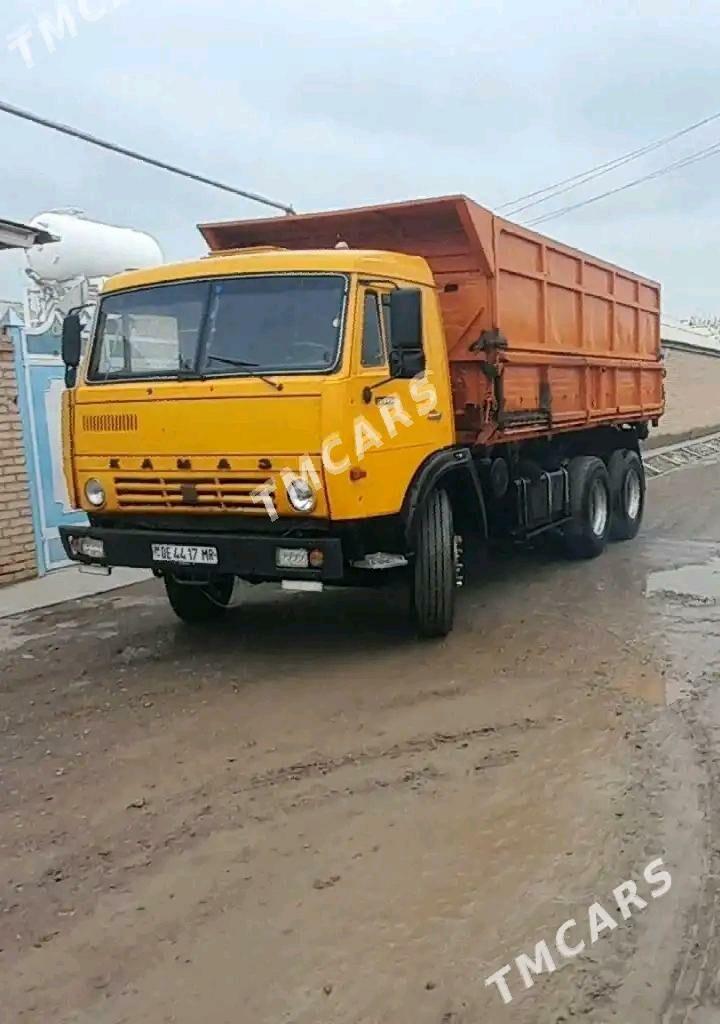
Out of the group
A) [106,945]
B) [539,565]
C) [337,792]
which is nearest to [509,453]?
[539,565]

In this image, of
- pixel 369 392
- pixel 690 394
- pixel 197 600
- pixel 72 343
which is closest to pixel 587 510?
pixel 197 600

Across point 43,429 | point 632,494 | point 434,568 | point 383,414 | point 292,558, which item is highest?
point 383,414

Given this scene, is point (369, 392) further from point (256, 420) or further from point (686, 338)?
point (686, 338)

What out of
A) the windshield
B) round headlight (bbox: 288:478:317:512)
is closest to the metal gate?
the windshield

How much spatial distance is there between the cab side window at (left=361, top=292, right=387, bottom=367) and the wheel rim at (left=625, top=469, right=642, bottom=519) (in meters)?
5.78

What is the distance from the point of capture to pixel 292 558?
19.7 feet

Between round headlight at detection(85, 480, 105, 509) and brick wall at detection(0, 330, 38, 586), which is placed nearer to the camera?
round headlight at detection(85, 480, 105, 509)

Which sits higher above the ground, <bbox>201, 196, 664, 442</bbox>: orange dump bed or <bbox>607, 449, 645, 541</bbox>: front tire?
<bbox>201, 196, 664, 442</bbox>: orange dump bed

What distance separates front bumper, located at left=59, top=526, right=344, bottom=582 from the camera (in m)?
5.96

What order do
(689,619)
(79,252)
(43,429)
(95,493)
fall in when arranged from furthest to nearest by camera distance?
(79,252), (43,429), (689,619), (95,493)

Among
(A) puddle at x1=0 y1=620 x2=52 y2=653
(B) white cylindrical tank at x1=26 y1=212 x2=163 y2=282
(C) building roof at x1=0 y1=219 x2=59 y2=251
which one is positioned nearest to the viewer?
(A) puddle at x1=0 y1=620 x2=52 y2=653

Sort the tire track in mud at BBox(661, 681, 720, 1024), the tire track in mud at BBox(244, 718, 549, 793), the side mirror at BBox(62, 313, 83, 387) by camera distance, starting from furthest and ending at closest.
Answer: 1. the side mirror at BBox(62, 313, 83, 387)
2. the tire track in mud at BBox(244, 718, 549, 793)
3. the tire track in mud at BBox(661, 681, 720, 1024)

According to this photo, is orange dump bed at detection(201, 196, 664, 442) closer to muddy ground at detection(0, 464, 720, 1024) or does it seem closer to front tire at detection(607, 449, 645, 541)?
front tire at detection(607, 449, 645, 541)

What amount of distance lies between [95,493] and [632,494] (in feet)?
22.3
